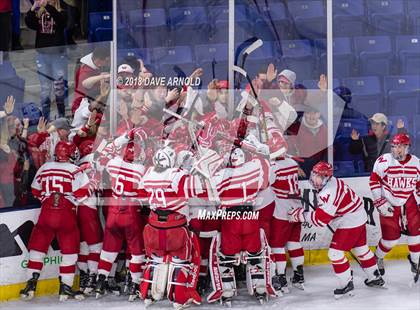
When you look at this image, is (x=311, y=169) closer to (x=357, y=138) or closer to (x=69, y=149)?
(x=357, y=138)

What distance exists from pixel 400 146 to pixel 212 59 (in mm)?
1634

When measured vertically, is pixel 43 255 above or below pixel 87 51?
below

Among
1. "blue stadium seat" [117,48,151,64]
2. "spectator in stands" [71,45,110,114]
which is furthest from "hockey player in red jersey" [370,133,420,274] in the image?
"spectator in stands" [71,45,110,114]

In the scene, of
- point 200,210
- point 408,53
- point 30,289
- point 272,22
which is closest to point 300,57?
point 272,22

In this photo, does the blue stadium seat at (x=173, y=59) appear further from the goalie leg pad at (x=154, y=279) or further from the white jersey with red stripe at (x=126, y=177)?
the goalie leg pad at (x=154, y=279)

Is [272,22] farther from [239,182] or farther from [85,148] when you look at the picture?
[85,148]

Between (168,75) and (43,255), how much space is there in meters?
Answer: 1.71

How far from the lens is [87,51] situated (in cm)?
775

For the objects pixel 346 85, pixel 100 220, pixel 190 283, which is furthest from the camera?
pixel 346 85

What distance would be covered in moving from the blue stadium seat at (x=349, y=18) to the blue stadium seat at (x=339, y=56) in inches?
2.9

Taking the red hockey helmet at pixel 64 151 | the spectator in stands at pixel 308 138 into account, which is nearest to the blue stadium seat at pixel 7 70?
the red hockey helmet at pixel 64 151

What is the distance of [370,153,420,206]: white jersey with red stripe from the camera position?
24.2 ft

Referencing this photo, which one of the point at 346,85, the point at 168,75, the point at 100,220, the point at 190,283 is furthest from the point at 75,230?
the point at 346,85

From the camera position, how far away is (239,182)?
7082mm
